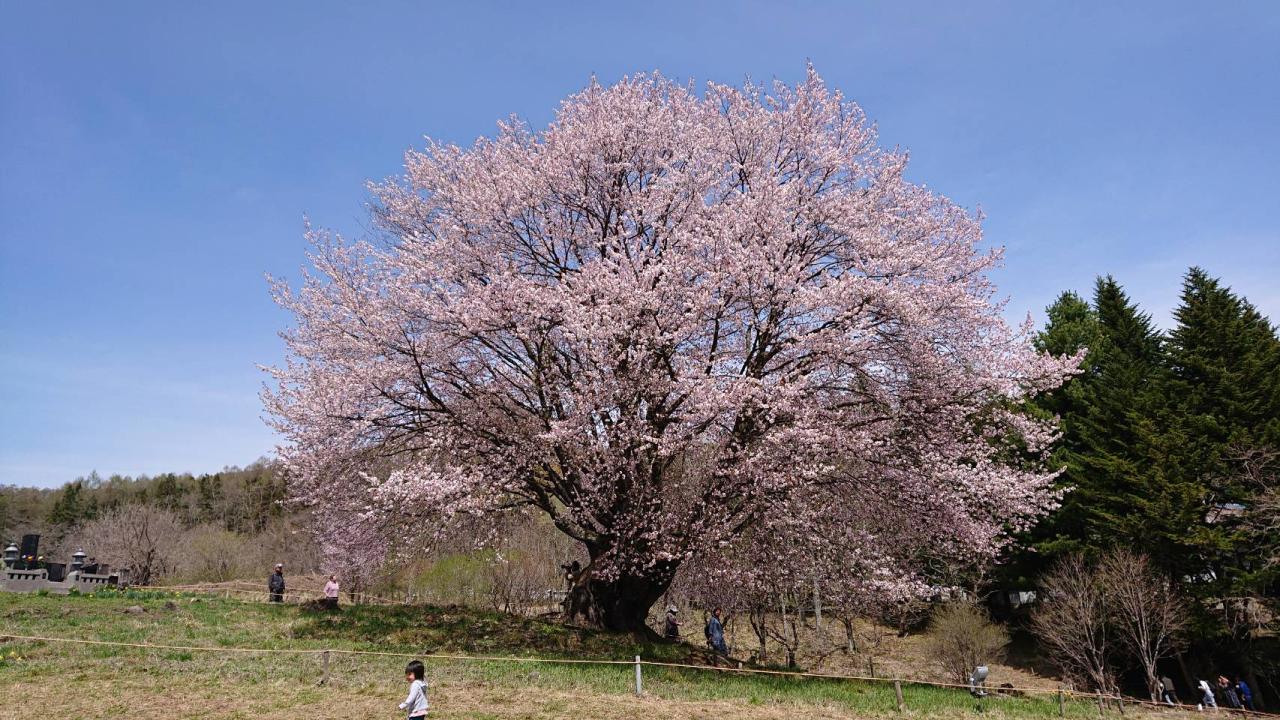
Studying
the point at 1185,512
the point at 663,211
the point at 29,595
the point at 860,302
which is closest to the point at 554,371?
the point at 663,211

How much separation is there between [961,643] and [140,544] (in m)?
43.3

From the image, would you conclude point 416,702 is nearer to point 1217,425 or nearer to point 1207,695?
point 1207,695

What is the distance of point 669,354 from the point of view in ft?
45.9

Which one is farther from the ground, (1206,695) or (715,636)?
(715,636)

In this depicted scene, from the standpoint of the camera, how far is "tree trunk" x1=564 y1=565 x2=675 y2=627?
16.8m

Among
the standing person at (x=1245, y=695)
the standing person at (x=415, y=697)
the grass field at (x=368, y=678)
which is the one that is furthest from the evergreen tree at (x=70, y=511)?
the standing person at (x=1245, y=695)

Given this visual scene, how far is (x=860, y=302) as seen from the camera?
1384 cm

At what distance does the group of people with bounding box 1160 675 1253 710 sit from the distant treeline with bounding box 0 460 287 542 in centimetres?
6905

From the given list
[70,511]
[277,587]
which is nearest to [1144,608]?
[277,587]

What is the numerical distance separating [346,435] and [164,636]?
5.65 m

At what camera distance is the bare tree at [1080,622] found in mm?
25172

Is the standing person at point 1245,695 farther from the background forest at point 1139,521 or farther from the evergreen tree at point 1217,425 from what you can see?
the evergreen tree at point 1217,425

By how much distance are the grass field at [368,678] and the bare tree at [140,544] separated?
2474 centimetres

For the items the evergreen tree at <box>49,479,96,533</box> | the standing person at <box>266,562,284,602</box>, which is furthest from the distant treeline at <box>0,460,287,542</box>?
the standing person at <box>266,562,284,602</box>
